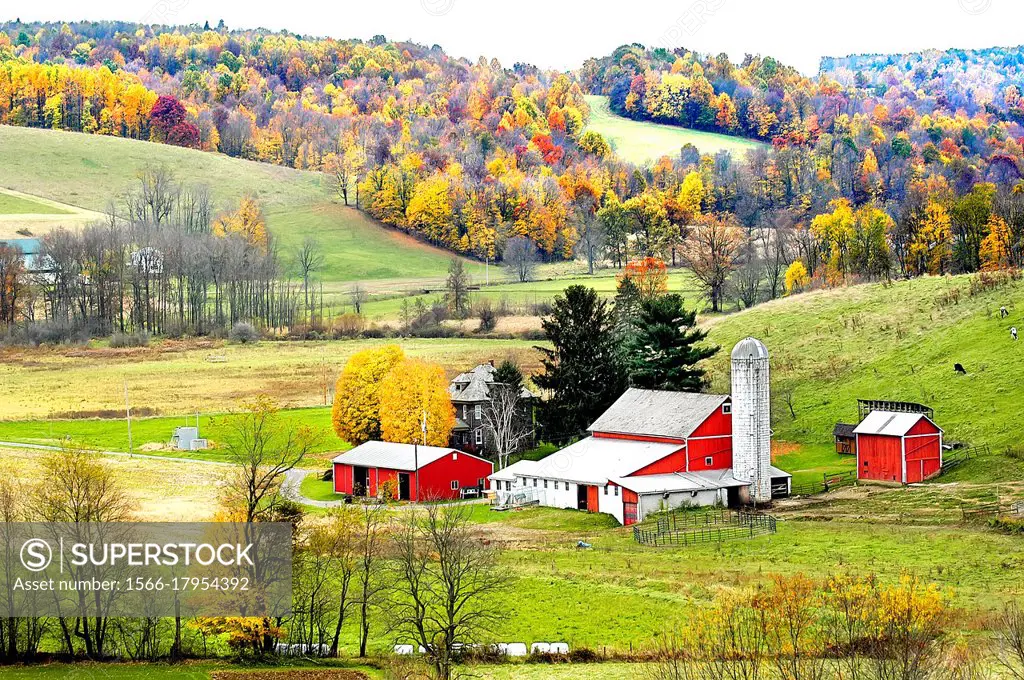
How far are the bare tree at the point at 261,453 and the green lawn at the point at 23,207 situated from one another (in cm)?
6232

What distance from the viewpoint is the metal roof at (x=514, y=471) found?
2146 inches

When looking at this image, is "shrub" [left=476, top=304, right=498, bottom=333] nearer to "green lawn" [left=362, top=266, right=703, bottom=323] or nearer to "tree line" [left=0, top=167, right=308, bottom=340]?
"green lawn" [left=362, top=266, right=703, bottom=323]

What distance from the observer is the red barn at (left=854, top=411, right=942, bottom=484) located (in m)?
51.3

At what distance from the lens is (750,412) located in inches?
2067

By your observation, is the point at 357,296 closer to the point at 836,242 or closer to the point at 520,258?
the point at 520,258

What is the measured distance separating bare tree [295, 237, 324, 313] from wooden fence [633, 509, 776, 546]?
68.9 meters

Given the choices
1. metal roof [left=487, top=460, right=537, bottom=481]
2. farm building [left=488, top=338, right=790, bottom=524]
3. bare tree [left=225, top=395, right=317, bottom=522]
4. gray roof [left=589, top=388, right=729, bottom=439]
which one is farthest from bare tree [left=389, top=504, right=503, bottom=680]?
gray roof [left=589, top=388, right=729, bottom=439]

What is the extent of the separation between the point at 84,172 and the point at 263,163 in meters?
26.3

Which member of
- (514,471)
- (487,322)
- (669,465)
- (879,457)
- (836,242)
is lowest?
(514,471)

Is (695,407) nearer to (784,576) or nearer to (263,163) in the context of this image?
(784,576)

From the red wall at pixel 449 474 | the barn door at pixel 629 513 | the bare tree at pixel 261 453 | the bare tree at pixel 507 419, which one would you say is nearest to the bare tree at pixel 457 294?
the bare tree at pixel 261 453

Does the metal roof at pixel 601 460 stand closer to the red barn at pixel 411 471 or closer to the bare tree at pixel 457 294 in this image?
the red barn at pixel 411 471

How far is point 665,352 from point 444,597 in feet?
86.3

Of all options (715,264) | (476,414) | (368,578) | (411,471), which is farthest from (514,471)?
(715,264)
